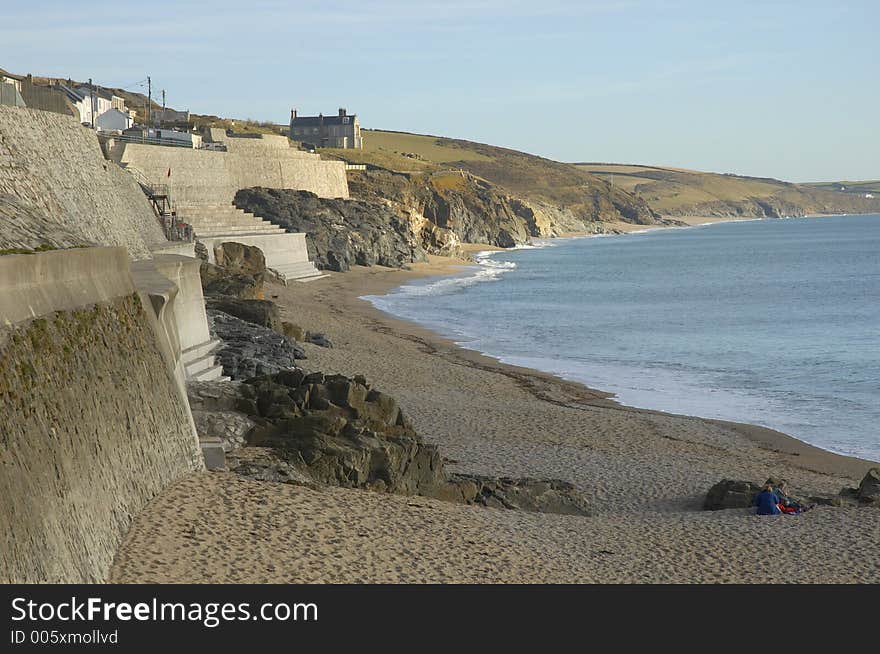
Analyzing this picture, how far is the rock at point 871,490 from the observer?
17.2 metres

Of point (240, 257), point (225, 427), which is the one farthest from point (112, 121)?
point (225, 427)

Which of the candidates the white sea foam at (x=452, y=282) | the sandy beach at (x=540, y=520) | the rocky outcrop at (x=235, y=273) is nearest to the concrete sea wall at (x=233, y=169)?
the rocky outcrop at (x=235, y=273)

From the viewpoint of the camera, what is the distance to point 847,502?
17203mm

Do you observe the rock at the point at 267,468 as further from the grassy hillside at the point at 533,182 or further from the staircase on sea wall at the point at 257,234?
the grassy hillside at the point at 533,182

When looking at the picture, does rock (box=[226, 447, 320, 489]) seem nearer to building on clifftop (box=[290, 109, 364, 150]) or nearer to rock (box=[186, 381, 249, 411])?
rock (box=[186, 381, 249, 411])

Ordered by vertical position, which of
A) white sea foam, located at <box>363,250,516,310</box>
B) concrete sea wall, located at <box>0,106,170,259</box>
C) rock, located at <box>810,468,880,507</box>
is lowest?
white sea foam, located at <box>363,250,516,310</box>

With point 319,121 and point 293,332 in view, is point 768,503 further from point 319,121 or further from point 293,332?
point 319,121

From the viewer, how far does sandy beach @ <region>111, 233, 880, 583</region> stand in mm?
11125

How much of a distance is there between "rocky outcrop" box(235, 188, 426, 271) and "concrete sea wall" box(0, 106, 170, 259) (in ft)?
108

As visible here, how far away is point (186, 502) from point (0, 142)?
14371 mm

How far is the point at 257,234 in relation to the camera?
56.9 m

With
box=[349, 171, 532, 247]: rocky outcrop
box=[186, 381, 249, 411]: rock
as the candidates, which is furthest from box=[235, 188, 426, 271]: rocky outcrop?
box=[186, 381, 249, 411]: rock

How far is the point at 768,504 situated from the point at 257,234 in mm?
43363

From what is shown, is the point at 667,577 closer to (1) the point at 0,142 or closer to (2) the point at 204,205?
(1) the point at 0,142
